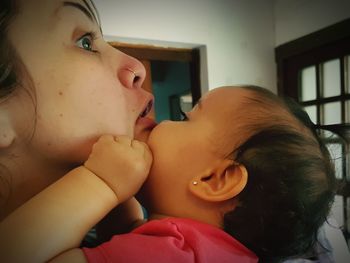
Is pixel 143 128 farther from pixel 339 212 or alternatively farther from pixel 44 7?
pixel 339 212

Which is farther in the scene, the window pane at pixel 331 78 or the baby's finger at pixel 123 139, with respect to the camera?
the window pane at pixel 331 78

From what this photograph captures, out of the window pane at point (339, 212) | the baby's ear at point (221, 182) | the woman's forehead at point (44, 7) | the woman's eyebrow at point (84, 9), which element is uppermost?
the woman's eyebrow at point (84, 9)

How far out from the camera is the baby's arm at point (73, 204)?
263mm

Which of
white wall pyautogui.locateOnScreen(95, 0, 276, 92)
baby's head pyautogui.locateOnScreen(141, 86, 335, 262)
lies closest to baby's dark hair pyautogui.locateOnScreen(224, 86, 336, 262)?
baby's head pyautogui.locateOnScreen(141, 86, 335, 262)

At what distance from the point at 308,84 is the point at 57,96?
1.31m

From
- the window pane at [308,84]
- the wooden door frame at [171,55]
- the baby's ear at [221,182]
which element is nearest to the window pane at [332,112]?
the window pane at [308,84]

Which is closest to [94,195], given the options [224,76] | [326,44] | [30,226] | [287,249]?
[30,226]

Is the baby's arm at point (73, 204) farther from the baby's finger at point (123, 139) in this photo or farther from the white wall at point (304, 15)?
the white wall at point (304, 15)

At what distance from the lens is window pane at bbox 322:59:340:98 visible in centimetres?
122

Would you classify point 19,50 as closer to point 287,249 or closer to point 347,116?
point 287,249

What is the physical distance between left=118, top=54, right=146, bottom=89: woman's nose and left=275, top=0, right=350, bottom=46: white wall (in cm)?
86

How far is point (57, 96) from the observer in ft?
1.12

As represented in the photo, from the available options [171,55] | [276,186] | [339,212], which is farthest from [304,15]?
[276,186]

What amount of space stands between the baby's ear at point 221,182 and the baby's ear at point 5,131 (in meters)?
0.24
